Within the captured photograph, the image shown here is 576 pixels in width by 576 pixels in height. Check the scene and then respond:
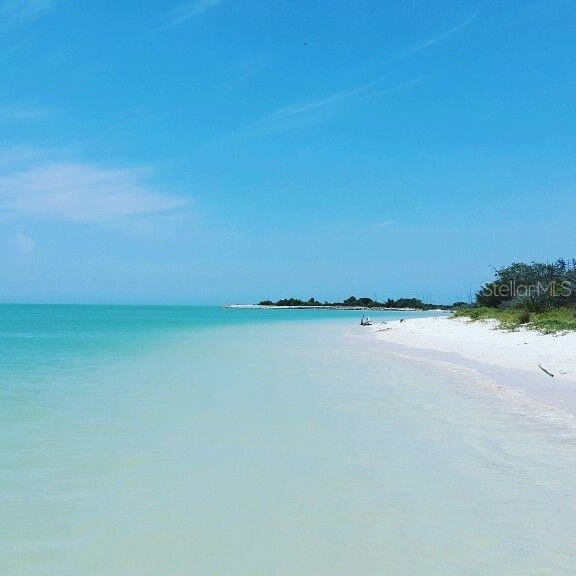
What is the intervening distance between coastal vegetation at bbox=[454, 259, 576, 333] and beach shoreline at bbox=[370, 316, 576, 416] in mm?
1070

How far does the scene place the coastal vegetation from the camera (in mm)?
25578

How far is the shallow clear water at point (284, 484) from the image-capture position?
14.4ft

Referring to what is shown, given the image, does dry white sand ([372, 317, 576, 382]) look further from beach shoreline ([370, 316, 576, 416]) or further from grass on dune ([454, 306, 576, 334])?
grass on dune ([454, 306, 576, 334])

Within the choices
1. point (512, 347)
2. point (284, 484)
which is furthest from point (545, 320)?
point (284, 484)

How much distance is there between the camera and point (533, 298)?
114 feet

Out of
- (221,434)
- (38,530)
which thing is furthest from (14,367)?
(38,530)

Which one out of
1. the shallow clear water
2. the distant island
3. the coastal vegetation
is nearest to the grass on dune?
the coastal vegetation

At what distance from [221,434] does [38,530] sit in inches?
150

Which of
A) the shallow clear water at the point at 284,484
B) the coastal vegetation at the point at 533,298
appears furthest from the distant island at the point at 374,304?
the shallow clear water at the point at 284,484

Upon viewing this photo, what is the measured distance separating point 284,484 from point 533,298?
3192cm

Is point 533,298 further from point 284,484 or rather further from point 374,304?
point 374,304

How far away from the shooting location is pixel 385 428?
8781mm

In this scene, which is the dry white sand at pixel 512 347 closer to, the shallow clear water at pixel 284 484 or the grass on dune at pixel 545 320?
the grass on dune at pixel 545 320

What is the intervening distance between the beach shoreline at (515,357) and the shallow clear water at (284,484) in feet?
3.13
